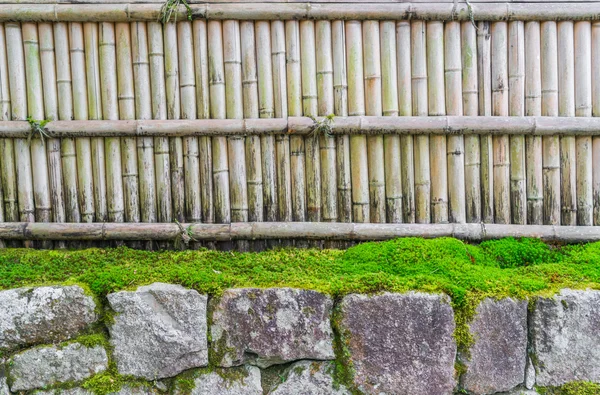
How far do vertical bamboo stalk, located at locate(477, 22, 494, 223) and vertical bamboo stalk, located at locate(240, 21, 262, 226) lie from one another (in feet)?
4.84

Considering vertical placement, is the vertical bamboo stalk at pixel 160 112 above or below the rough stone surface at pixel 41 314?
above

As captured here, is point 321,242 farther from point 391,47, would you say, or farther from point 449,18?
point 449,18

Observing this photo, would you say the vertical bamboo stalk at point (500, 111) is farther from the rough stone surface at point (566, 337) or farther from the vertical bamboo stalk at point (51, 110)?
the vertical bamboo stalk at point (51, 110)

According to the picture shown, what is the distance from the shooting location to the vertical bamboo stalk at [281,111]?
3.90 m

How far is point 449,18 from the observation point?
3881 mm

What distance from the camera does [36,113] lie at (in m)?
3.91

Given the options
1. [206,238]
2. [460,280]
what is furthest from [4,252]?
[460,280]

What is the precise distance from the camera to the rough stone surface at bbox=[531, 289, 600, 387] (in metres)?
3.25

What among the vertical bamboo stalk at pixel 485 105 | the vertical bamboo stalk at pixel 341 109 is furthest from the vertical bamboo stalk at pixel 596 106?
the vertical bamboo stalk at pixel 341 109

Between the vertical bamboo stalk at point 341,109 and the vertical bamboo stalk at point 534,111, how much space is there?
4.13ft

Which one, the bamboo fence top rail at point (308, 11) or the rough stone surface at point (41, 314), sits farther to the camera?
the bamboo fence top rail at point (308, 11)

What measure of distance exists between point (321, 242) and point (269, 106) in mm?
1009

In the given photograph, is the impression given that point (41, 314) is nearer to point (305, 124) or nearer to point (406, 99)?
point (305, 124)

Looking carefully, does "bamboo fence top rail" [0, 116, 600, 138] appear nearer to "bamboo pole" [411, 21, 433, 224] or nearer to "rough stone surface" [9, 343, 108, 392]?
"bamboo pole" [411, 21, 433, 224]
